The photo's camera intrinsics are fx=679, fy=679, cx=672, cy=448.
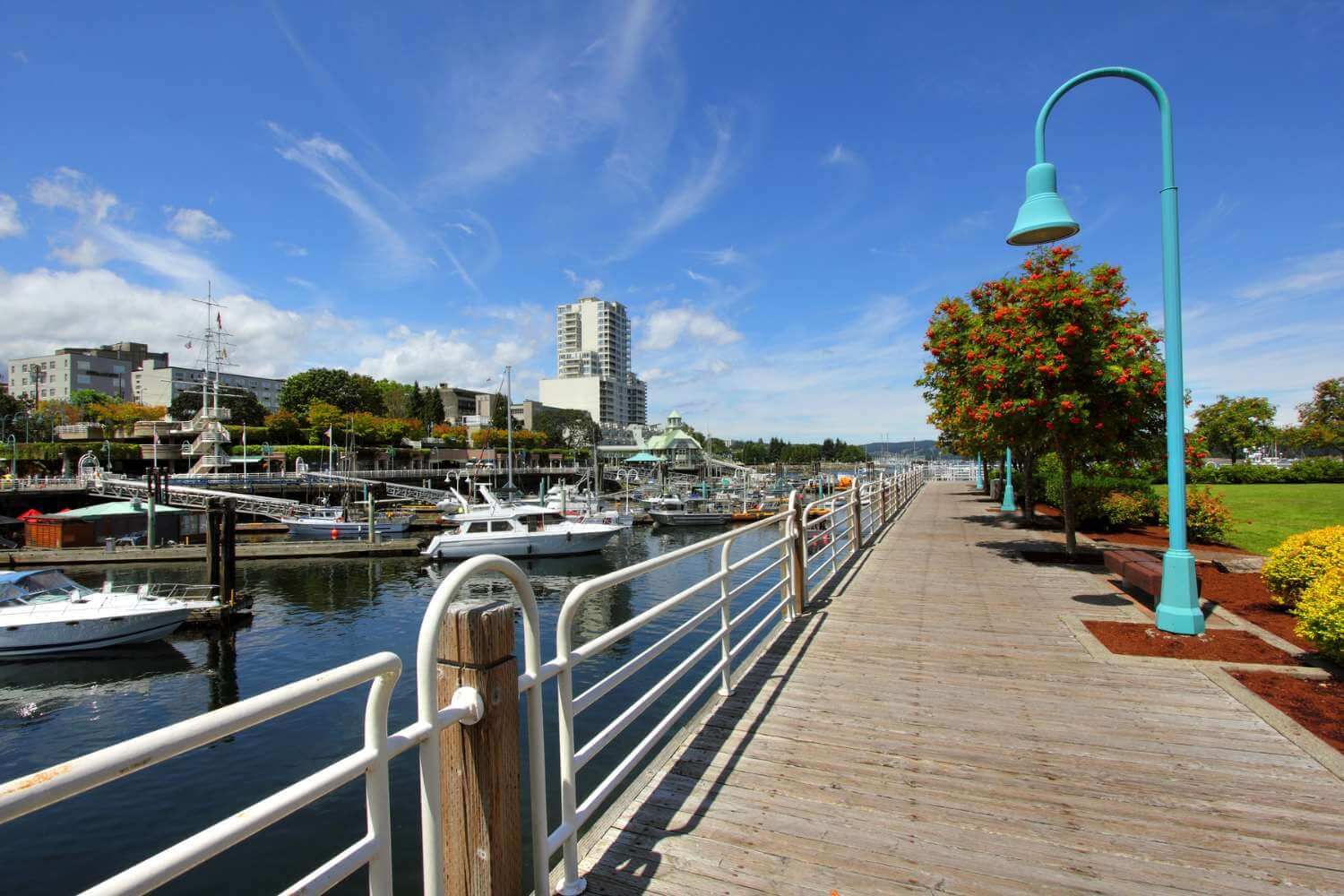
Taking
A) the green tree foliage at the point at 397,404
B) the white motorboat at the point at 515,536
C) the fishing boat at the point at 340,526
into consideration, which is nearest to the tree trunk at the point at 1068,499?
the white motorboat at the point at 515,536

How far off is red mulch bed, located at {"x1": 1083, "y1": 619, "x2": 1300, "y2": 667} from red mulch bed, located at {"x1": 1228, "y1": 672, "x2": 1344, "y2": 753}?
1.46 feet

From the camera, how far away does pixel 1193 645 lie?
6.26 m

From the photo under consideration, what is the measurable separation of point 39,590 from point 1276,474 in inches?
2077

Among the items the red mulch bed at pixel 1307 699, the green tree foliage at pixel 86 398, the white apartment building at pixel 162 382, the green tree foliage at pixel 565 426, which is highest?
the white apartment building at pixel 162 382

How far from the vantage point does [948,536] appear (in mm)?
15156

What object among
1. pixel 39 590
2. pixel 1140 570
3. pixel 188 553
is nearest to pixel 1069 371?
pixel 1140 570

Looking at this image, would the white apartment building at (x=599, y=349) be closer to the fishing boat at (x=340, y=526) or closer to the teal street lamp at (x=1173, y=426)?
the fishing boat at (x=340, y=526)

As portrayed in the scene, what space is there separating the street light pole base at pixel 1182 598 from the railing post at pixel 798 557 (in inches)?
138

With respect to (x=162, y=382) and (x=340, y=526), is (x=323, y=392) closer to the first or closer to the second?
(x=162, y=382)

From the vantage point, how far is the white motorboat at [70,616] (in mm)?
15469

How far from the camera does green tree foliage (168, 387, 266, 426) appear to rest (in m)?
87.7

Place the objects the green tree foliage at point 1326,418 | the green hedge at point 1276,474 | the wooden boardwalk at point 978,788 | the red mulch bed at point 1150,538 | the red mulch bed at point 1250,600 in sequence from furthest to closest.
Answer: the green tree foliage at point 1326,418
the green hedge at point 1276,474
the red mulch bed at point 1150,538
the red mulch bed at point 1250,600
the wooden boardwalk at point 978,788

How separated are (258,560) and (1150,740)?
3441 cm

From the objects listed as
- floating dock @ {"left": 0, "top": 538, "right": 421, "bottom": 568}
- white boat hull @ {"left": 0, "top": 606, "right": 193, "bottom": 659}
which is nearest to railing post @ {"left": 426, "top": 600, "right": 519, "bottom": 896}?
white boat hull @ {"left": 0, "top": 606, "right": 193, "bottom": 659}
